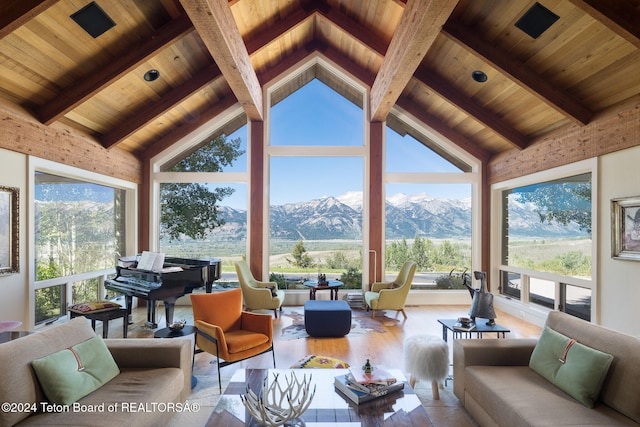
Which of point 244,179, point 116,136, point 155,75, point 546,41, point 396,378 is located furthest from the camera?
point 244,179

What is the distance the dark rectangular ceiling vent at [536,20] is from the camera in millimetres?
3762

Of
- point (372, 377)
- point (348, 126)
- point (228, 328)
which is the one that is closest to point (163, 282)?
point (228, 328)

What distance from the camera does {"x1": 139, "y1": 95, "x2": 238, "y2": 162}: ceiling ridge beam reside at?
22.1ft

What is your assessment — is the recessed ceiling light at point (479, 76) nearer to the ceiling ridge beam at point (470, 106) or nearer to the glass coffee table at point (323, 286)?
the ceiling ridge beam at point (470, 106)

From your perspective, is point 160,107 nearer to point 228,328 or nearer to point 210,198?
point 210,198

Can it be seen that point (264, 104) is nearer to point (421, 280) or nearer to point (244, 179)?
point (244, 179)

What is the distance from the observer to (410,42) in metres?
3.72

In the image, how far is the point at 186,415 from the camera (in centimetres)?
288

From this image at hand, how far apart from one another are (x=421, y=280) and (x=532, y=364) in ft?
14.0

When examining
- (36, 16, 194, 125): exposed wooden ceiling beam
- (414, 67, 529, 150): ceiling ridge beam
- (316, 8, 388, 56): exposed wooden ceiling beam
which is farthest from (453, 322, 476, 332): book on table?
(36, 16, 194, 125): exposed wooden ceiling beam

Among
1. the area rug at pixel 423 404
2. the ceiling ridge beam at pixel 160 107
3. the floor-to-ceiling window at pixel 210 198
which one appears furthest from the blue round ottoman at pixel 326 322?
the ceiling ridge beam at pixel 160 107

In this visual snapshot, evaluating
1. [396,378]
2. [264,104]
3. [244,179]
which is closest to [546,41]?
[396,378]

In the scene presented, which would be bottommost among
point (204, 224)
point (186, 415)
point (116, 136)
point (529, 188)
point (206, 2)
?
point (186, 415)

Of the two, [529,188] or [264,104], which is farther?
[264,104]
